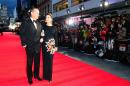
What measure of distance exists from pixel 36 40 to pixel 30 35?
0.23m

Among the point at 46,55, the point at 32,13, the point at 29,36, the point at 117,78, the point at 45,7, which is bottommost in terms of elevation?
the point at 117,78

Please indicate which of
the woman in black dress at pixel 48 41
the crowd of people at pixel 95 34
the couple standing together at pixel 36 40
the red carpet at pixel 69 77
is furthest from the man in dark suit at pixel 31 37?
the crowd of people at pixel 95 34

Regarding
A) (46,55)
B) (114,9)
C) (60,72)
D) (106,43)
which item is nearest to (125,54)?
(106,43)

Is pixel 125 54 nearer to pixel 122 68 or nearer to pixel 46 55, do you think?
pixel 122 68

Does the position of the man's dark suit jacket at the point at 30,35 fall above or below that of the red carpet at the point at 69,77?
above

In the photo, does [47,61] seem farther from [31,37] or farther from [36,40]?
[31,37]

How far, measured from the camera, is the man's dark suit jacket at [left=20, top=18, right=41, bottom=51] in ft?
25.5

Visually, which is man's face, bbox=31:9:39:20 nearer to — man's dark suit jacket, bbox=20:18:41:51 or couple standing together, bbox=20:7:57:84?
couple standing together, bbox=20:7:57:84

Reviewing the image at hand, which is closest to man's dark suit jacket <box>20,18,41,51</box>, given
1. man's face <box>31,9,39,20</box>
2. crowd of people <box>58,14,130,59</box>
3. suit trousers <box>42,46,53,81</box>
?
man's face <box>31,9,39,20</box>

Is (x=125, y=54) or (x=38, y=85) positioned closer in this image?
(x=38, y=85)

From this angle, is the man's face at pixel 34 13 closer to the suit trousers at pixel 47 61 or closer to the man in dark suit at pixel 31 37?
the man in dark suit at pixel 31 37

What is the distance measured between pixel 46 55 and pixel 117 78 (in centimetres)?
255

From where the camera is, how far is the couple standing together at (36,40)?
7.81 meters

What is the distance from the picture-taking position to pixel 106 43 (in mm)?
14898
